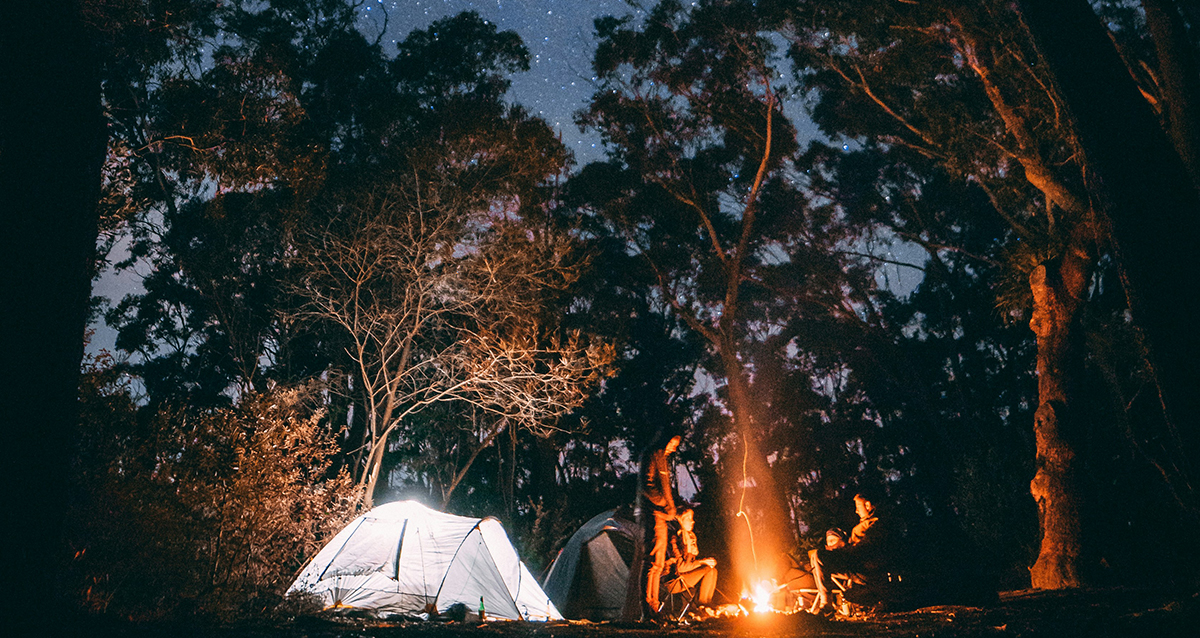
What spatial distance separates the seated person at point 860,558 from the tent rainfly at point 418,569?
3399 mm

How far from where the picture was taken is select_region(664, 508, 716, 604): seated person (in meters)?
7.08

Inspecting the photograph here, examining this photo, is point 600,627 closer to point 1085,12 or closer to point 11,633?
point 11,633

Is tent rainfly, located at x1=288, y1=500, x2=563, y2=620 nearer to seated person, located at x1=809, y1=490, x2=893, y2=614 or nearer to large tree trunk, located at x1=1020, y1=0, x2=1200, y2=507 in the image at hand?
seated person, located at x1=809, y1=490, x2=893, y2=614

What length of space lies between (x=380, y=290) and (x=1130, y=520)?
12622 mm

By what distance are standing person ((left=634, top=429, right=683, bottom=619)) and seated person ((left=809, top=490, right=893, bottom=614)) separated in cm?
194

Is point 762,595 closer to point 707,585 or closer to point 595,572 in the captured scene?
point 707,585

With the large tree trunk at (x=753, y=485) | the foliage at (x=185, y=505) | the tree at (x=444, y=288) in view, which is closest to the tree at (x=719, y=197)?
the large tree trunk at (x=753, y=485)

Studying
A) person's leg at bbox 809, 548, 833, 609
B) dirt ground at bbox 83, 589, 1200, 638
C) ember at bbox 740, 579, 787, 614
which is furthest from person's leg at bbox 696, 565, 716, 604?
person's leg at bbox 809, 548, 833, 609

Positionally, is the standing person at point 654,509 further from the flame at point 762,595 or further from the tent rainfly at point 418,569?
the tent rainfly at point 418,569

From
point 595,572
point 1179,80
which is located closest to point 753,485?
point 595,572

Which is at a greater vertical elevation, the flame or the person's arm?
the person's arm

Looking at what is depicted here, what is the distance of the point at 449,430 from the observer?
18.7 metres

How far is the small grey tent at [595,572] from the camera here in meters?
10.1

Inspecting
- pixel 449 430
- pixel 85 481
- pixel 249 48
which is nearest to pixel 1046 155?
pixel 85 481
